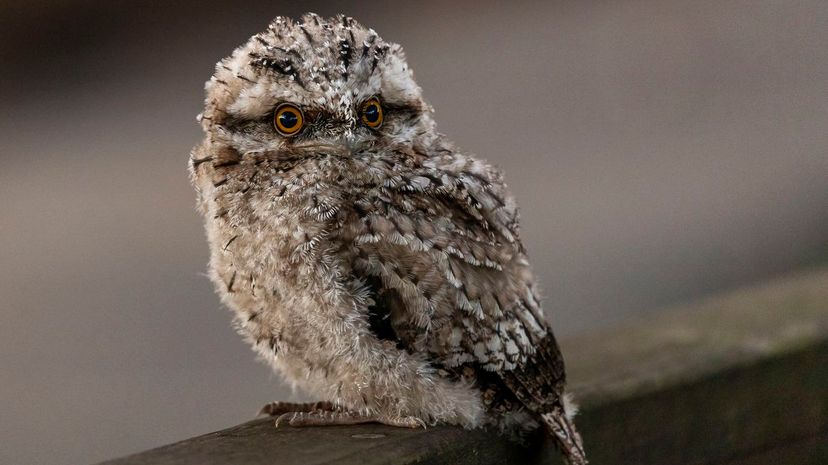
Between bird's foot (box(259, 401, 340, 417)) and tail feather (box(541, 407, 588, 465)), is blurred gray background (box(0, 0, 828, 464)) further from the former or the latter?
tail feather (box(541, 407, 588, 465))

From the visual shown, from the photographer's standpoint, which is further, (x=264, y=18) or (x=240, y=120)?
(x=264, y=18)

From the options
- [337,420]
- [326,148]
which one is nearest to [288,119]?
[326,148]

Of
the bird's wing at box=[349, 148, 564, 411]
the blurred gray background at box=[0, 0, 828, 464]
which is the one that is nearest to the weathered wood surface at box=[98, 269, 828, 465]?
the bird's wing at box=[349, 148, 564, 411]

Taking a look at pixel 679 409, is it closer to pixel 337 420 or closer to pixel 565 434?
pixel 565 434

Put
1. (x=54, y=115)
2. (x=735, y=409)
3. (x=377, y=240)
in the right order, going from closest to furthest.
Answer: (x=377, y=240) → (x=735, y=409) → (x=54, y=115)

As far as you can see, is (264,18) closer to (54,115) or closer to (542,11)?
(54,115)

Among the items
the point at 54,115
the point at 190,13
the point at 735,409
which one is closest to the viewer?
the point at 735,409

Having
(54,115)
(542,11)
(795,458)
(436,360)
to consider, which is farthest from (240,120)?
(542,11)

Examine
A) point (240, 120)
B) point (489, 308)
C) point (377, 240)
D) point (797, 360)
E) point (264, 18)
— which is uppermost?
point (264, 18)
